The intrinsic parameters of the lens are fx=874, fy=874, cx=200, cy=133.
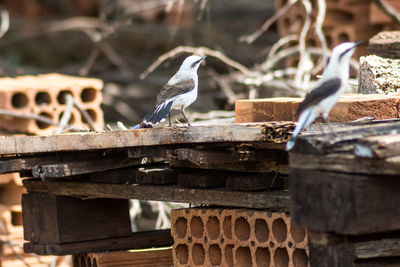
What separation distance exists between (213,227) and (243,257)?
218 mm

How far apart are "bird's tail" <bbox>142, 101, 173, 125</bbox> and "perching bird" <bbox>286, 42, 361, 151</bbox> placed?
95cm

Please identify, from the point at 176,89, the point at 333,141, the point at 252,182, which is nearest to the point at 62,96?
the point at 176,89

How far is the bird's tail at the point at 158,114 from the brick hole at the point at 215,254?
0.63 meters

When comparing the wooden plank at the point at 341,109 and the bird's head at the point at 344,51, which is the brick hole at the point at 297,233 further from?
the bird's head at the point at 344,51

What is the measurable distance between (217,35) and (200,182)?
687 cm

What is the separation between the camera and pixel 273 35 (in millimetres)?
11031

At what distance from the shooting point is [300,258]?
367 cm

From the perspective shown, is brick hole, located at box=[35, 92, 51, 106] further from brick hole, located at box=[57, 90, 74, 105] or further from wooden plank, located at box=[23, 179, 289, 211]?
wooden plank, located at box=[23, 179, 289, 211]

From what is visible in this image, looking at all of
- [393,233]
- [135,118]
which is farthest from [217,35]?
[393,233]

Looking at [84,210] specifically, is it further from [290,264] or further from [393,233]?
[393,233]

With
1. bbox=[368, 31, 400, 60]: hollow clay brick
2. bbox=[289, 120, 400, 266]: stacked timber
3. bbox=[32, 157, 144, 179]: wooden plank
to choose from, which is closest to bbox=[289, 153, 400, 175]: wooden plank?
bbox=[289, 120, 400, 266]: stacked timber

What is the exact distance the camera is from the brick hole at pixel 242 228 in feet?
12.8

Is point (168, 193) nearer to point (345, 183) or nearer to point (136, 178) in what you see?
point (136, 178)

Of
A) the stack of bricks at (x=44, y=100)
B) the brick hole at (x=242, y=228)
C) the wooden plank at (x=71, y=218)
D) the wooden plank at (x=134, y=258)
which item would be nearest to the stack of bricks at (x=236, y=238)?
the brick hole at (x=242, y=228)
